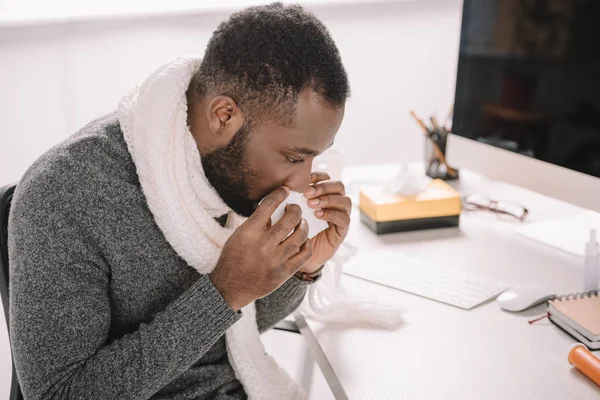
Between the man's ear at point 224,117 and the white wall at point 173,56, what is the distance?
3.87 feet

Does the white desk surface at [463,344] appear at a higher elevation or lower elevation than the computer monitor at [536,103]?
lower

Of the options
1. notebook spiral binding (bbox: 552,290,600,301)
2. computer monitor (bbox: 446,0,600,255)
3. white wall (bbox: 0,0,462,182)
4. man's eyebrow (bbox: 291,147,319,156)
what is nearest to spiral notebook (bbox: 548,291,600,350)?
notebook spiral binding (bbox: 552,290,600,301)

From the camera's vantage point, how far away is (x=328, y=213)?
1042 mm

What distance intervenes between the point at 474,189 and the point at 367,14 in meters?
0.88

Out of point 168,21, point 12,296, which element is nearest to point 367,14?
point 168,21

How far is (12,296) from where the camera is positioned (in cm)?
79

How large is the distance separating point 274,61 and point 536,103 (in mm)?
668

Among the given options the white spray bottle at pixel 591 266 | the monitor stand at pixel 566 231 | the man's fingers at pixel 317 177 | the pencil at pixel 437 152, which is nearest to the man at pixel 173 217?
the man's fingers at pixel 317 177

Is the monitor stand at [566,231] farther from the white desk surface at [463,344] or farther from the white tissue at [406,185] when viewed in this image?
the white tissue at [406,185]

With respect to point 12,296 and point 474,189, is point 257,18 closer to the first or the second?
point 12,296

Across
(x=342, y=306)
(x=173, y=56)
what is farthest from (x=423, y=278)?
(x=173, y=56)

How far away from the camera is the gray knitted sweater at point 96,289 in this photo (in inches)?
30.2

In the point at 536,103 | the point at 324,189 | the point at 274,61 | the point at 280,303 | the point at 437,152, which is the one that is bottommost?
the point at 280,303

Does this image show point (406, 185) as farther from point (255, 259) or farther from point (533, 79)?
point (255, 259)
